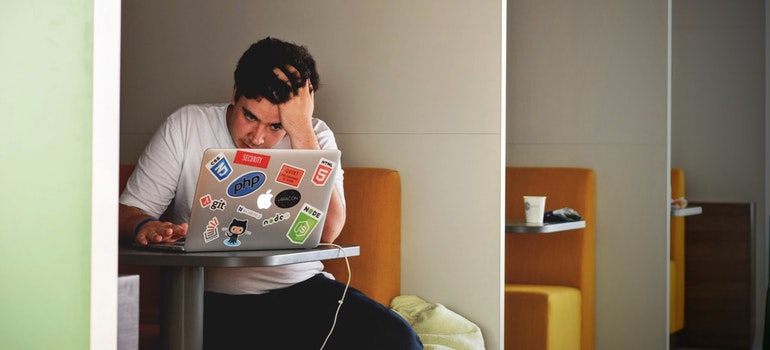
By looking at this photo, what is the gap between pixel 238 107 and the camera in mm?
2793

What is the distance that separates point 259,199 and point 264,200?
0.04 ft

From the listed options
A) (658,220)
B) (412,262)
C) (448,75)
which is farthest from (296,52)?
(658,220)

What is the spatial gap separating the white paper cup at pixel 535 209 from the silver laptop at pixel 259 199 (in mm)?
1692

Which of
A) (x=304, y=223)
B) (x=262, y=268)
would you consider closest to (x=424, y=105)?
(x=262, y=268)

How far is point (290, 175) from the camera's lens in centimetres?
218

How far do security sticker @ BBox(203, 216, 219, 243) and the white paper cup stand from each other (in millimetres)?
1893

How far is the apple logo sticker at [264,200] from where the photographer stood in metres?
2.16

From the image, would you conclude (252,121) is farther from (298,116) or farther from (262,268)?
(262,268)

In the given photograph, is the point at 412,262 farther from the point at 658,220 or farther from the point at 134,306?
the point at 134,306

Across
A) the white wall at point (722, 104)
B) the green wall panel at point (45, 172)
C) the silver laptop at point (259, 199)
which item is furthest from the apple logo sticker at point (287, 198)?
the white wall at point (722, 104)

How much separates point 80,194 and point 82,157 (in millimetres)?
40

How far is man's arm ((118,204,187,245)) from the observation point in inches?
87.7

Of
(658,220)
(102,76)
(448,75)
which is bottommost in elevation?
(658,220)

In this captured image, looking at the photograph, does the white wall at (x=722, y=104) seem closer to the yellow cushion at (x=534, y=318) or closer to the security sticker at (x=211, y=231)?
the yellow cushion at (x=534, y=318)
